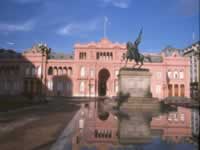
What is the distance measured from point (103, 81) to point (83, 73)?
30.8ft

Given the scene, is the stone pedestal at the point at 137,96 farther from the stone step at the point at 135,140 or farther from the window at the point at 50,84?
the window at the point at 50,84

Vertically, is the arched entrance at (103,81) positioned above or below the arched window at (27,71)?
below

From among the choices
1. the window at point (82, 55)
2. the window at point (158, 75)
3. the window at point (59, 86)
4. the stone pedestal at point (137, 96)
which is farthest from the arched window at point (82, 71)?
the stone pedestal at point (137, 96)

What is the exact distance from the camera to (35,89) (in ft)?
273

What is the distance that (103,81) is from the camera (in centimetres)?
8719

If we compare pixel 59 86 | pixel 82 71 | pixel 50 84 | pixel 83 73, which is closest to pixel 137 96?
pixel 83 73

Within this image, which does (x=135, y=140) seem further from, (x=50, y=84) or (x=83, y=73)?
(x=50, y=84)

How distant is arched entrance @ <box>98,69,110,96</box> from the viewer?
85.4 metres

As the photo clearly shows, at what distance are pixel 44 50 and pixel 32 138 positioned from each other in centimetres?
8064

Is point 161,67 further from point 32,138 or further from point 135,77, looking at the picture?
point 32,138

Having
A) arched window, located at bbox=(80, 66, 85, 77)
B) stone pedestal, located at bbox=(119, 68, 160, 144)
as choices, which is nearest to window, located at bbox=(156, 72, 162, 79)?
arched window, located at bbox=(80, 66, 85, 77)

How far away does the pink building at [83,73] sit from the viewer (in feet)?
268

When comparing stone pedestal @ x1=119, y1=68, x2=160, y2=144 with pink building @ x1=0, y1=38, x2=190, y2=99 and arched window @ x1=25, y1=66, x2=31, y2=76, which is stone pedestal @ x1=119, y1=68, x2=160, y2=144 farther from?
arched window @ x1=25, y1=66, x2=31, y2=76

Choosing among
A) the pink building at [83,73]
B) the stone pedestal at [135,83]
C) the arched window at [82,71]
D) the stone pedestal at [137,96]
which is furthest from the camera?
the arched window at [82,71]
